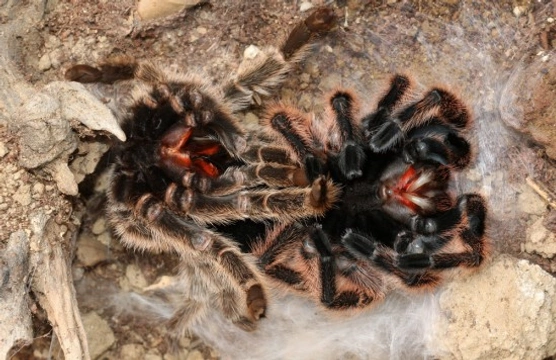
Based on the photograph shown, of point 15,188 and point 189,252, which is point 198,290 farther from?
point 15,188

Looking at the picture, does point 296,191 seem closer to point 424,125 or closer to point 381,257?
point 381,257

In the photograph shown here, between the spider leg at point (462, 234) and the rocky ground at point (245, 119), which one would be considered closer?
the spider leg at point (462, 234)

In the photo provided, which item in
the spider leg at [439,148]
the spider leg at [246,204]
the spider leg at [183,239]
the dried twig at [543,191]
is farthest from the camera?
the dried twig at [543,191]

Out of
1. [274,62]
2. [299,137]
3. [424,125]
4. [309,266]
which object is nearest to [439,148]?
[424,125]

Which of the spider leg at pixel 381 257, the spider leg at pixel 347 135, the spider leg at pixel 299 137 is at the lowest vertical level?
the spider leg at pixel 381 257

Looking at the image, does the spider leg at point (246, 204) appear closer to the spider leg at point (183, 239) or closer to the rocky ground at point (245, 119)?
the spider leg at point (183, 239)

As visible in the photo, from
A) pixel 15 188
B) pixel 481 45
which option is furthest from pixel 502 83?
pixel 15 188

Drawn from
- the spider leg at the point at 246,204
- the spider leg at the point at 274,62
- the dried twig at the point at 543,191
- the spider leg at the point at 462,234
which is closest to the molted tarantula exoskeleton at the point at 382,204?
the spider leg at the point at 462,234

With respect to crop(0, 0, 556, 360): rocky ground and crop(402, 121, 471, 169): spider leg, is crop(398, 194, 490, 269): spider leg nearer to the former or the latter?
crop(402, 121, 471, 169): spider leg
